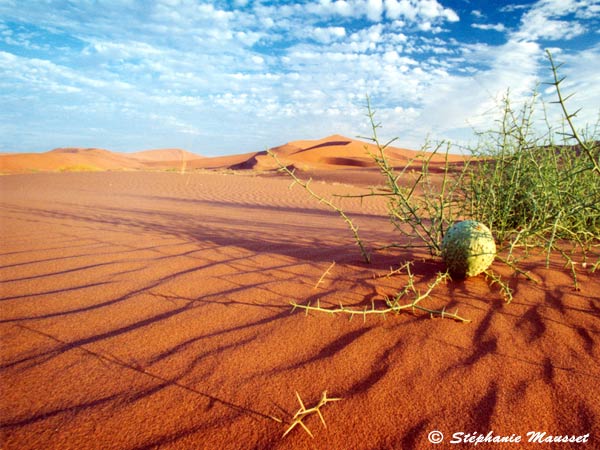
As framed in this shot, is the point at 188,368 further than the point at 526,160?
No

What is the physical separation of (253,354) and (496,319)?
1.15 m

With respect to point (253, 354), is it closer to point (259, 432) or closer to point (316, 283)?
point (259, 432)

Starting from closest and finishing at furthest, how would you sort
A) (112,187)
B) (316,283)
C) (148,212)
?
(316,283), (148,212), (112,187)

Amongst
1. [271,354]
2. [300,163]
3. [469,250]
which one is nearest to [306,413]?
[271,354]

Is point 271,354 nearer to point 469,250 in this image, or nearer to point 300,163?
point 469,250

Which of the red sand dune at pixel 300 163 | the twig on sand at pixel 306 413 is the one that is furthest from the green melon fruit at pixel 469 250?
the red sand dune at pixel 300 163

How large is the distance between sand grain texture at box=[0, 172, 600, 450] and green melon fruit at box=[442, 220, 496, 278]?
119 mm

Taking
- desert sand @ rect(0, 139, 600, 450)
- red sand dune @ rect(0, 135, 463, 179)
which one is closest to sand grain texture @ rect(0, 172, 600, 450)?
desert sand @ rect(0, 139, 600, 450)

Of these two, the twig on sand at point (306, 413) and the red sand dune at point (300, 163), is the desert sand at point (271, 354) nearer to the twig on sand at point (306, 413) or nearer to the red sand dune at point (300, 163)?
the twig on sand at point (306, 413)

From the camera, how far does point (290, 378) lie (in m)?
1.31

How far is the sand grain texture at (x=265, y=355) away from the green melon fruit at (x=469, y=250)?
0.12 m

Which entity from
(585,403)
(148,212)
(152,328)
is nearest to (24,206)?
(148,212)

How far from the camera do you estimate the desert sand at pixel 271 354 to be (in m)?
1.08

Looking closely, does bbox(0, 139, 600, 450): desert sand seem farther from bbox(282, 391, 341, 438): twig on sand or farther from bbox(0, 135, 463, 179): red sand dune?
bbox(0, 135, 463, 179): red sand dune
